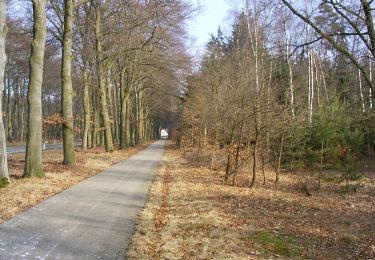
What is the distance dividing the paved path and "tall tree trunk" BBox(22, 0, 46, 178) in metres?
2.33

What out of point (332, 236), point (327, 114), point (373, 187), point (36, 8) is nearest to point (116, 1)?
point (36, 8)

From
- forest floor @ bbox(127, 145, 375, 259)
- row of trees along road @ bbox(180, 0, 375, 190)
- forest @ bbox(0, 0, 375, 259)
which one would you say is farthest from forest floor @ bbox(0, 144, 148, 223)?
row of trees along road @ bbox(180, 0, 375, 190)

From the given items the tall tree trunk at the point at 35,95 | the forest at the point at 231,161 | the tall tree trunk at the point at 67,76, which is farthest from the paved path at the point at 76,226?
the tall tree trunk at the point at 67,76

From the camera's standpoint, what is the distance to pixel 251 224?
9.20 metres

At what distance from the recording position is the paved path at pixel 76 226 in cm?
675

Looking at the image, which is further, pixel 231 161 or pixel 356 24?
pixel 231 161

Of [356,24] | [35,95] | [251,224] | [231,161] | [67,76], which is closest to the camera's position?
[251,224]

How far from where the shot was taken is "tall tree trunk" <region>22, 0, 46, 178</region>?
14953mm

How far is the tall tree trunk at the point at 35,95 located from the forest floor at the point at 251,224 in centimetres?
425

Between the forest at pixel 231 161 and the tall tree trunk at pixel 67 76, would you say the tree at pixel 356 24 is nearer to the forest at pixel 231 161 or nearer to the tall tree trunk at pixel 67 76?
the forest at pixel 231 161

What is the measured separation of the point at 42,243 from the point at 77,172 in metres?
11.3

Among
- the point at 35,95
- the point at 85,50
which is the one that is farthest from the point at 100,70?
the point at 35,95

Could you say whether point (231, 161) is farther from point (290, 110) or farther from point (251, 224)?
point (251, 224)

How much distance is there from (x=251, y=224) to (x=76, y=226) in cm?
360
